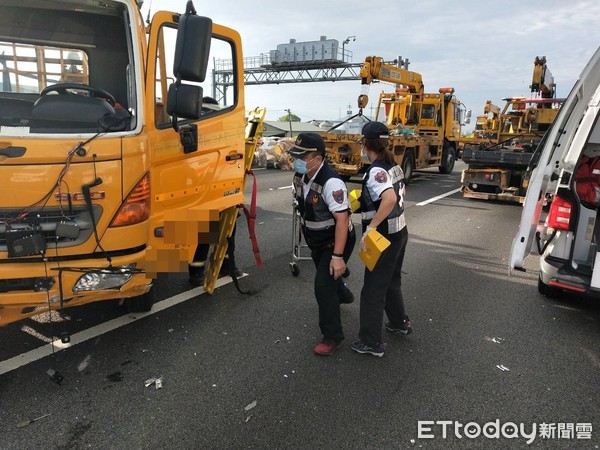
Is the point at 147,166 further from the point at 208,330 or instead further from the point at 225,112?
the point at 208,330

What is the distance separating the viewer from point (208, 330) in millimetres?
3746

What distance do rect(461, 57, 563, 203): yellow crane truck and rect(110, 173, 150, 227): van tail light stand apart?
739 centimetres

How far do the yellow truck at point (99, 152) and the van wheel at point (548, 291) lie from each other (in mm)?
3442

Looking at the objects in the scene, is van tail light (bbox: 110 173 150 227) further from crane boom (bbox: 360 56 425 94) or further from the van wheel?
crane boom (bbox: 360 56 425 94)

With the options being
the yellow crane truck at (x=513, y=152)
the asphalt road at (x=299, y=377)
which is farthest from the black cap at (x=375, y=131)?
the yellow crane truck at (x=513, y=152)

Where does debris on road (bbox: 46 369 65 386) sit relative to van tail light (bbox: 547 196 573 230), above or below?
below

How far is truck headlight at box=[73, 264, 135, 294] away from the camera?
2.75 m

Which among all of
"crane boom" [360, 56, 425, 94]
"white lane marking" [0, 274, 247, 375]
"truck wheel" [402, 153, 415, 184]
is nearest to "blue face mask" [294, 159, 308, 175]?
"white lane marking" [0, 274, 247, 375]

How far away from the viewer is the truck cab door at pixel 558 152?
352cm

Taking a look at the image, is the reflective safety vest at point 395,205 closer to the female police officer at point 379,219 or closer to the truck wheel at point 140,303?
the female police officer at point 379,219

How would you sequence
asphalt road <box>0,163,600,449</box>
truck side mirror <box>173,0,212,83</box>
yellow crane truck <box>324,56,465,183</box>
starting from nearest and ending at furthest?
asphalt road <box>0,163,600,449</box>, truck side mirror <box>173,0,212,83</box>, yellow crane truck <box>324,56,465,183</box>

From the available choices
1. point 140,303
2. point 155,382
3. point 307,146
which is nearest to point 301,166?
point 307,146

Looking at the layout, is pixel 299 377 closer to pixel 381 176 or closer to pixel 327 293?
pixel 327 293

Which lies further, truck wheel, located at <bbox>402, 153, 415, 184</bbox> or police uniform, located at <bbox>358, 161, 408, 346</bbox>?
truck wheel, located at <bbox>402, 153, 415, 184</bbox>
